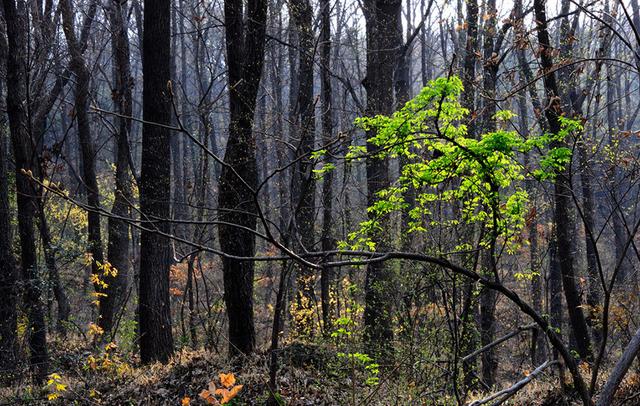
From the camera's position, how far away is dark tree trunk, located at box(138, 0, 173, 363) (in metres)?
8.95

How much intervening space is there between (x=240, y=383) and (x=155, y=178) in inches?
144

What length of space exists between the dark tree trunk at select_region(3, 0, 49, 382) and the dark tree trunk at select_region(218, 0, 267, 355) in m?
→ 3.44

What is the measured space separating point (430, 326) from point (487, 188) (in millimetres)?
2597

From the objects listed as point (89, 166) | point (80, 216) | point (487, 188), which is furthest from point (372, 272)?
point (80, 216)

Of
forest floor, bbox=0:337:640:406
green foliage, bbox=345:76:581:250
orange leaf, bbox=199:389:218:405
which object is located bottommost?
forest floor, bbox=0:337:640:406

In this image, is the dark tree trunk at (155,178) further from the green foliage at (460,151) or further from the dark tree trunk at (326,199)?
the green foliage at (460,151)

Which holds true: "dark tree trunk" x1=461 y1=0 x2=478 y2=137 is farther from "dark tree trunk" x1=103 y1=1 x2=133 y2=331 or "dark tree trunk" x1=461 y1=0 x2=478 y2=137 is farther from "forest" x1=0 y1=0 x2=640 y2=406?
"dark tree trunk" x1=103 y1=1 x2=133 y2=331

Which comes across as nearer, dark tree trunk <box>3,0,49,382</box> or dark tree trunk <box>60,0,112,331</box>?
dark tree trunk <box>3,0,49,382</box>

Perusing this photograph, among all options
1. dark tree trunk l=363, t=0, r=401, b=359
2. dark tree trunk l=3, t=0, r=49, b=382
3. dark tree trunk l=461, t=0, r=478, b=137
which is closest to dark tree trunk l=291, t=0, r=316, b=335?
dark tree trunk l=363, t=0, r=401, b=359

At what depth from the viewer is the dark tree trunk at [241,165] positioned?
7770mm

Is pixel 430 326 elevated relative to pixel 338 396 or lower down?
elevated

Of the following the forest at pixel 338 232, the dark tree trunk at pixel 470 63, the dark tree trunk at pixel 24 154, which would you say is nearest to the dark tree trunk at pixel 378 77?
the forest at pixel 338 232

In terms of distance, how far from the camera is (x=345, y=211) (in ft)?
36.9

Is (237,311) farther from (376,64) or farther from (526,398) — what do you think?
(376,64)
